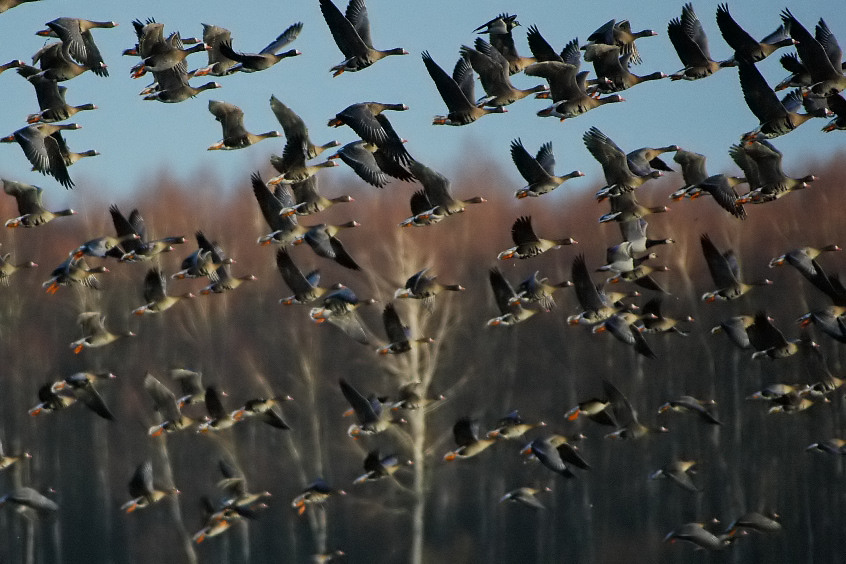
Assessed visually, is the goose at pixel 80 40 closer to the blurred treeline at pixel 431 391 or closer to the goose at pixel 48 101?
the goose at pixel 48 101

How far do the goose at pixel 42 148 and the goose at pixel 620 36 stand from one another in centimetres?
528

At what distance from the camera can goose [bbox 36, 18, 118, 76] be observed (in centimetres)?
1202

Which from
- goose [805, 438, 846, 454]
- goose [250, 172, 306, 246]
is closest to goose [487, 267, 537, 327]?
goose [250, 172, 306, 246]

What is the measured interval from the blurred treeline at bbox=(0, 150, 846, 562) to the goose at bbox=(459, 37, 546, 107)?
345 inches

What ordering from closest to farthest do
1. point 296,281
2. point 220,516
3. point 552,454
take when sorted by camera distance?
point 296,281 < point 552,454 < point 220,516

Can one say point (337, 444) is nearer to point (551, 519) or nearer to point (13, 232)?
point (551, 519)

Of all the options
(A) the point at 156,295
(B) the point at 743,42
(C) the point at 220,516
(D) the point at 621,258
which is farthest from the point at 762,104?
(C) the point at 220,516

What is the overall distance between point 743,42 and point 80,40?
6357mm

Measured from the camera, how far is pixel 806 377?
21.0 m

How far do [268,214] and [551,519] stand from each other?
9.28 meters

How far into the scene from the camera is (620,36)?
43.1 ft

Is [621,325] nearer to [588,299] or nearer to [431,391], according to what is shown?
[588,299]

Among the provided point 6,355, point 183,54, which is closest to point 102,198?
point 6,355

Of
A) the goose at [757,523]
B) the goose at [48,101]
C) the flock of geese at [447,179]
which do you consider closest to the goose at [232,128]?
the flock of geese at [447,179]
